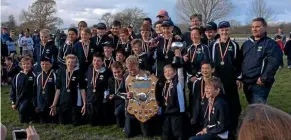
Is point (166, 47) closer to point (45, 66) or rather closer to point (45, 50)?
point (45, 66)

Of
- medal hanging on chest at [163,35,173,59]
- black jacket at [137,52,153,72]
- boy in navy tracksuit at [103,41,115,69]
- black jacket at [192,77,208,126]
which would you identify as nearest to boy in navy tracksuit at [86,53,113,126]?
boy in navy tracksuit at [103,41,115,69]

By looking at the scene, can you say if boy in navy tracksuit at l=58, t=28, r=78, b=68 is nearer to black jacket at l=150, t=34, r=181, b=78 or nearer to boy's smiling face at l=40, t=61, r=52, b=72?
boy's smiling face at l=40, t=61, r=52, b=72

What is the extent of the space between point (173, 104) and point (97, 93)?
1.87m

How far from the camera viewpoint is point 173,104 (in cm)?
692

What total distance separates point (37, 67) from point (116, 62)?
309cm

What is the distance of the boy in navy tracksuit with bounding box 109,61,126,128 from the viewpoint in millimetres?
7688

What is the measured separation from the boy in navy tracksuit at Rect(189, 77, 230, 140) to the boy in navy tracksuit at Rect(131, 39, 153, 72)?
1849 millimetres

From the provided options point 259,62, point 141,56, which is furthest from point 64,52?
point 259,62

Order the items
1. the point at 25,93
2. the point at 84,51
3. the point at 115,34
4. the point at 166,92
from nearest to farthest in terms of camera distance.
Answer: the point at 166,92
the point at 25,93
the point at 84,51
the point at 115,34

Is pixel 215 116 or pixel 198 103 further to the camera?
pixel 198 103

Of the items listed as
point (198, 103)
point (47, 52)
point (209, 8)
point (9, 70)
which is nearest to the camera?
point (198, 103)

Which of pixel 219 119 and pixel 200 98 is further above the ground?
pixel 200 98

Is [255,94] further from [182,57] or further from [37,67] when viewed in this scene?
[37,67]

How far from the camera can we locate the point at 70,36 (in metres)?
8.97
